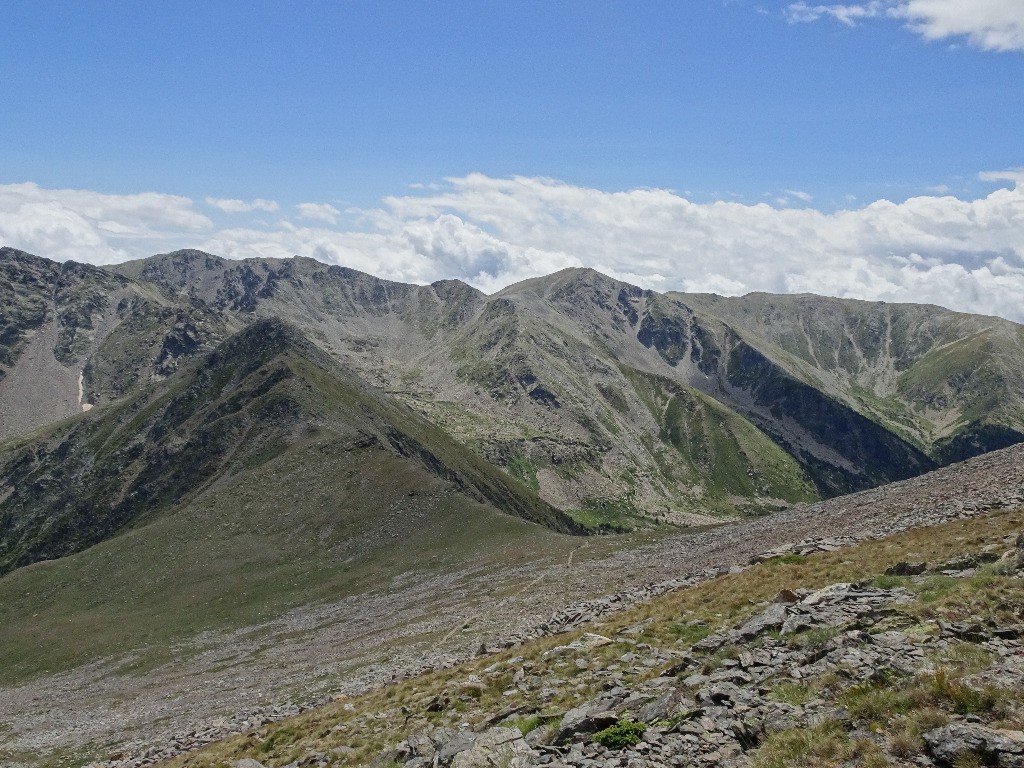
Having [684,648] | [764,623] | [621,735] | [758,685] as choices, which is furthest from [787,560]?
[621,735]

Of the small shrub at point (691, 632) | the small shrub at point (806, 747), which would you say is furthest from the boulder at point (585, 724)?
the small shrub at point (691, 632)

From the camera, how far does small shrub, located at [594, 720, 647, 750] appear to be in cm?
1717

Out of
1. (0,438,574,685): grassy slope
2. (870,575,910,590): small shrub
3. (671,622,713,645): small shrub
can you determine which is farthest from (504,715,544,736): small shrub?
(0,438,574,685): grassy slope

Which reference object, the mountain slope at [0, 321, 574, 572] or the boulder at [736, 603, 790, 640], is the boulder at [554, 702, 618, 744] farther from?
the mountain slope at [0, 321, 574, 572]

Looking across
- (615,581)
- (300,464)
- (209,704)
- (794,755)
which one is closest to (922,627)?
(794,755)

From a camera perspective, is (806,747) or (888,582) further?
(888,582)

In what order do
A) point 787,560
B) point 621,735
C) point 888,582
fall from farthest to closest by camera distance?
point 787,560, point 888,582, point 621,735

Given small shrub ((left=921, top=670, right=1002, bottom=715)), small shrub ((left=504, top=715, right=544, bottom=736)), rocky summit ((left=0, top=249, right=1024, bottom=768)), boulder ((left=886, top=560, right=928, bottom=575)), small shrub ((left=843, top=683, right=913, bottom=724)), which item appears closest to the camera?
small shrub ((left=921, top=670, right=1002, bottom=715))

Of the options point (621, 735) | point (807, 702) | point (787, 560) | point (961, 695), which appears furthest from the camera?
point (787, 560)

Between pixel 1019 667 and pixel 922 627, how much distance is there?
14.0 ft

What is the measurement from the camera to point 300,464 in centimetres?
13812

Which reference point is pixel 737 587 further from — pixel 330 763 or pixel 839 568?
pixel 330 763

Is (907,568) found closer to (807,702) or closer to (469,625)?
(807,702)

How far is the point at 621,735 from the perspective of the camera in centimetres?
1748
